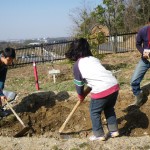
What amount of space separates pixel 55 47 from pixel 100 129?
13.2 m

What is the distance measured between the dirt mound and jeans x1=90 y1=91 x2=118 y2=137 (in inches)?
25.6

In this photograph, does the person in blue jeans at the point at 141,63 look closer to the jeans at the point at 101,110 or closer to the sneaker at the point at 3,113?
the jeans at the point at 101,110

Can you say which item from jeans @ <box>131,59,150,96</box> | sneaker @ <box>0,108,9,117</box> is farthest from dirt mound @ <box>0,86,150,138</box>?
jeans @ <box>131,59,150,96</box>

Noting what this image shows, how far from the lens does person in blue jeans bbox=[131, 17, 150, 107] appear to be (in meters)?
5.79

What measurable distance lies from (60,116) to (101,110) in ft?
6.11

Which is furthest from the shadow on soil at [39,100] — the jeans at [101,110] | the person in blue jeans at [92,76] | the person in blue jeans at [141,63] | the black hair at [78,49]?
the black hair at [78,49]

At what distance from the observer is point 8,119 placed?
6.27m

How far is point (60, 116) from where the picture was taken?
6402 millimetres

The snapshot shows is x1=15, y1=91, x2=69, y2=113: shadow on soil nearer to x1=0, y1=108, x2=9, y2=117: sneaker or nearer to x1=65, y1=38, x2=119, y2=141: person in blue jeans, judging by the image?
x1=0, y1=108, x2=9, y2=117: sneaker

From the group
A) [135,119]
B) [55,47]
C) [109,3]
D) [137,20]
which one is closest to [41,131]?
[135,119]

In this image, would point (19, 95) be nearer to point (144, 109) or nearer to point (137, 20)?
point (144, 109)

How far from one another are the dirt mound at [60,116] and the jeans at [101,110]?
2.13ft

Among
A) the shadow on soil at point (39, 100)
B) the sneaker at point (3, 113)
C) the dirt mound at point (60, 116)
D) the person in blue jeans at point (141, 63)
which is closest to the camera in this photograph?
the dirt mound at point (60, 116)

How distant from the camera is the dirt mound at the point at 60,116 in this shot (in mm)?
5656
